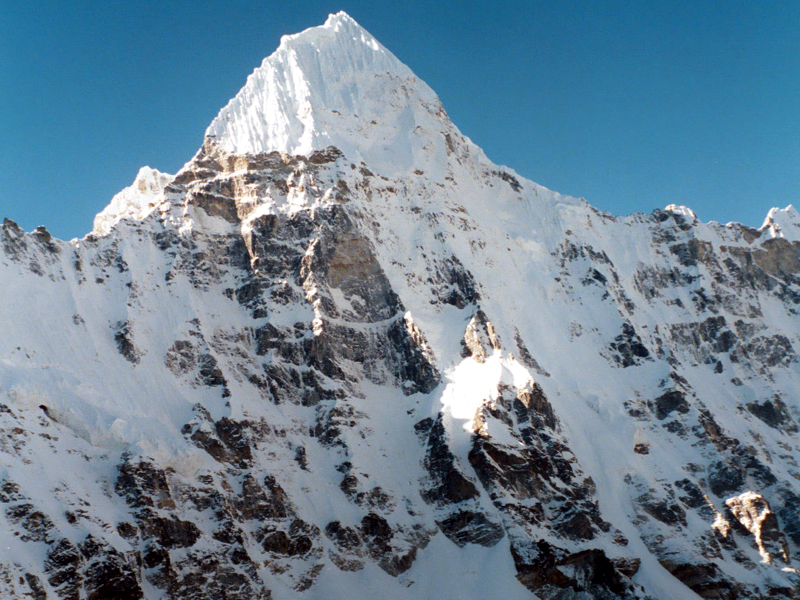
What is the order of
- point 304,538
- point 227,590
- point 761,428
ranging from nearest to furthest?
point 227,590
point 304,538
point 761,428

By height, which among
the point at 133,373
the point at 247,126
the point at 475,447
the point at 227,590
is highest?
the point at 247,126

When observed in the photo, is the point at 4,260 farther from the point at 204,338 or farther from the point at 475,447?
the point at 475,447

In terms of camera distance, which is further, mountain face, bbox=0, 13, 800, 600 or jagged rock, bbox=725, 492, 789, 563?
jagged rock, bbox=725, 492, 789, 563

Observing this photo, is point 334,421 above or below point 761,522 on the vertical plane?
above

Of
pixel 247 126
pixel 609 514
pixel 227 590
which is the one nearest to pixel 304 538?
pixel 227 590

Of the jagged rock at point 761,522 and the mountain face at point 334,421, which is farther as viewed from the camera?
the jagged rock at point 761,522

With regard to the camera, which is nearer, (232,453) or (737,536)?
(232,453)

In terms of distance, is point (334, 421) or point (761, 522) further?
point (761, 522)

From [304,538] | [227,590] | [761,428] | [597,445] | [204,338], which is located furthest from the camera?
[761,428]
